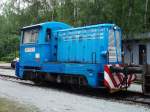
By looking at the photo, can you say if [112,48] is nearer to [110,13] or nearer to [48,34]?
[48,34]

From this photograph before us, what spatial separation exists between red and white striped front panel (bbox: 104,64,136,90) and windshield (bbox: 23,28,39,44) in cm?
530

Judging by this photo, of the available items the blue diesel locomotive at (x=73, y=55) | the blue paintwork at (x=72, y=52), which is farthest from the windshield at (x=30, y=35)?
the blue paintwork at (x=72, y=52)

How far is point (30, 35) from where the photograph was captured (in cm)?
2028

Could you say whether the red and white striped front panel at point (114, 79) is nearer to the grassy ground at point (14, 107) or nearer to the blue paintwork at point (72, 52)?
the blue paintwork at point (72, 52)

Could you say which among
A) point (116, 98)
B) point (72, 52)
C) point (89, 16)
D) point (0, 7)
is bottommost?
point (116, 98)

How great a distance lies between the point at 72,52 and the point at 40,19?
88.9 ft

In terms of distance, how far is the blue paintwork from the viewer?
53.4 feet

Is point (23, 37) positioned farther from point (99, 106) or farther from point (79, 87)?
point (99, 106)

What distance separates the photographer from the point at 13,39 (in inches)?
2442

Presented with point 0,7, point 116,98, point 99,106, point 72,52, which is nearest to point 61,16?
point 72,52

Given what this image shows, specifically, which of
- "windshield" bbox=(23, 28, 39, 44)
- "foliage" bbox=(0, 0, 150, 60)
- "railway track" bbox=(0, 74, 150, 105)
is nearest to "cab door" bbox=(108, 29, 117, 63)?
"railway track" bbox=(0, 74, 150, 105)

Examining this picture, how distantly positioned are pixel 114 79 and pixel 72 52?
310 centimetres

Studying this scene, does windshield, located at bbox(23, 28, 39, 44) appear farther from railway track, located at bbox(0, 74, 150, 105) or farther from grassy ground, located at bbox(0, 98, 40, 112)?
grassy ground, located at bbox(0, 98, 40, 112)

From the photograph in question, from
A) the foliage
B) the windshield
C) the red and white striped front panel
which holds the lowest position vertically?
the red and white striped front panel
